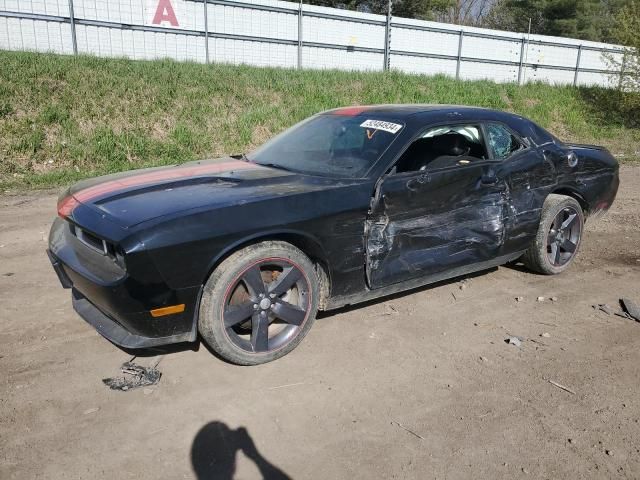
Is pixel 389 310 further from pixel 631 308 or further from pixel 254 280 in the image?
pixel 631 308

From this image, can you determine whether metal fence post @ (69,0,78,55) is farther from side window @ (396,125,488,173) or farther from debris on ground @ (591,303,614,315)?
debris on ground @ (591,303,614,315)

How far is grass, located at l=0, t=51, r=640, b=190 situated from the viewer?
954cm

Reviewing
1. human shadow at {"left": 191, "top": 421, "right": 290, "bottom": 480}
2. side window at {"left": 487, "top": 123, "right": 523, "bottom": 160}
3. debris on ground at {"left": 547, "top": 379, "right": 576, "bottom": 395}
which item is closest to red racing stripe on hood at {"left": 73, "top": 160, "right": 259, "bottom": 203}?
human shadow at {"left": 191, "top": 421, "right": 290, "bottom": 480}

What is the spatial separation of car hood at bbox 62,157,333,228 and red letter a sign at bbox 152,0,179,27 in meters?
12.6

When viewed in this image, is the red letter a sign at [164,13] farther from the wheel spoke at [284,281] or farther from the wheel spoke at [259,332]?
the wheel spoke at [259,332]

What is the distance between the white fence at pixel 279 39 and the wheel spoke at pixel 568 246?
13187 mm

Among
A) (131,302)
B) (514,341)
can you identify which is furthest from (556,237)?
(131,302)

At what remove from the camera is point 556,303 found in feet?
14.2

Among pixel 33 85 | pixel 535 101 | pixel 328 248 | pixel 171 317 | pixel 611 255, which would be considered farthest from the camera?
pixel 535 101

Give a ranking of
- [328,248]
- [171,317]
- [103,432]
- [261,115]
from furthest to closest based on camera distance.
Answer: [261,115]
[328,248]
[171,317]
[103,432]

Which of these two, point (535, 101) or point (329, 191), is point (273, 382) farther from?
point (535, 101)

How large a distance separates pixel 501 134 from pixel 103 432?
144 inches

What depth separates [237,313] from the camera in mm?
3100

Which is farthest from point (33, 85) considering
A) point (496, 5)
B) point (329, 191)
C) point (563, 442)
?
point (496, 5)
